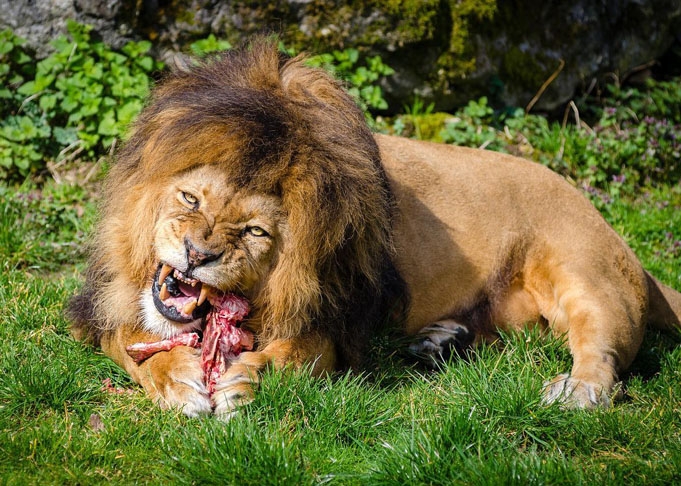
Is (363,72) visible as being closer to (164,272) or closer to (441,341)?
(441,341)

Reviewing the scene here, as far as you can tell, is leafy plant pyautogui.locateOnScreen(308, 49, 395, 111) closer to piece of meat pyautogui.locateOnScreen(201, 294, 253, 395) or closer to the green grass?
the green grass

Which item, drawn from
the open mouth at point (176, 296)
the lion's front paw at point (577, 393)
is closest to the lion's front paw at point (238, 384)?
the open mouth at point (176, 296)

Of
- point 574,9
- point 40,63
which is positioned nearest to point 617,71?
point 574,9

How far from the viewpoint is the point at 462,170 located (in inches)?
197

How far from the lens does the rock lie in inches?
247

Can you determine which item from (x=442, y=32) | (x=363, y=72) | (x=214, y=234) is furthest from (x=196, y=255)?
(x=442, y=32)

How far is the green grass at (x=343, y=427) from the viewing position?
10.7ft

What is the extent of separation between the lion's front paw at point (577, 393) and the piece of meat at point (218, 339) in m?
1.36

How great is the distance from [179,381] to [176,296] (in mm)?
339

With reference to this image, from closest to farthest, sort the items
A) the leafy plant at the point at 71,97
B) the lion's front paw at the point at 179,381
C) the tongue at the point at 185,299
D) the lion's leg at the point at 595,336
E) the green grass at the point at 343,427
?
the green grass at the point at 343,427 < the lion's front paw at the point at 179,381 < the tongue at the point at 185,299 < the lion's leg at the point at 595,336 < the leafy plant at the point at 71,97

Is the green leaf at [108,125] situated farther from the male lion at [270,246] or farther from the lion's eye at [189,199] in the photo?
the lion's eye at [189,199]

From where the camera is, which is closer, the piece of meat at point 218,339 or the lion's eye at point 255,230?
the lion's eye at point 255,230

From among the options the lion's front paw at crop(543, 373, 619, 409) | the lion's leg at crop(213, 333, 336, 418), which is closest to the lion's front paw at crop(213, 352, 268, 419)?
the lion's leg at crop(213, 333, 336, 418)

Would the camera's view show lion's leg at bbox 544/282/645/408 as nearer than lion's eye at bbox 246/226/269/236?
No
